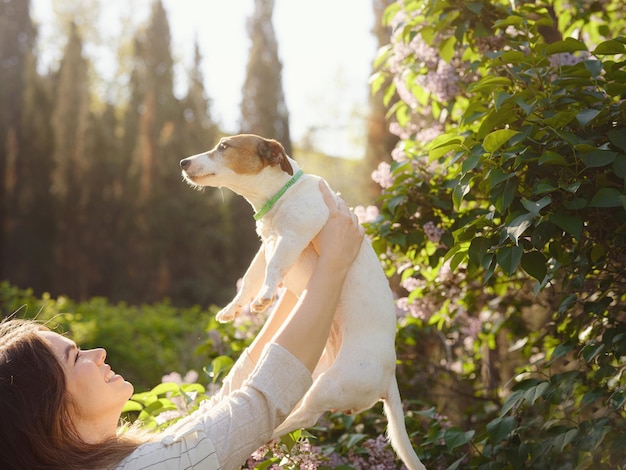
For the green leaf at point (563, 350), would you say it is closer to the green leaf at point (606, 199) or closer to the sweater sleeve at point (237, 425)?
the green leaf at point (606, 199)

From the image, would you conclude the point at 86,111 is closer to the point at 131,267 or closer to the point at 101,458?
the point at 131,267

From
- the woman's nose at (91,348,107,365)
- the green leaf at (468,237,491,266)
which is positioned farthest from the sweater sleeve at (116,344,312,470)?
the green leaf at (468,237,491,266)

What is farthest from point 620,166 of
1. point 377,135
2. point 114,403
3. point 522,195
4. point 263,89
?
point 263,89

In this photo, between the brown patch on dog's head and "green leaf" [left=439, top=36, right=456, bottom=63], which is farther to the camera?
"green leaf" [left=439, top=36, right=456, bottom=63]

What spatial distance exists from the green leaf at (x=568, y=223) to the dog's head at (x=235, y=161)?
0.81 m

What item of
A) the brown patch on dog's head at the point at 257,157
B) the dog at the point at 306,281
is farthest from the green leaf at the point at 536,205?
the brown patch on dog's head at the point at 257,157

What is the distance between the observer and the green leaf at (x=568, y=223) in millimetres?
1968

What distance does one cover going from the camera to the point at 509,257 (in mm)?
Result: 2064

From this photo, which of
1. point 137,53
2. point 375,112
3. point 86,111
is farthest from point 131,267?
point 375,112

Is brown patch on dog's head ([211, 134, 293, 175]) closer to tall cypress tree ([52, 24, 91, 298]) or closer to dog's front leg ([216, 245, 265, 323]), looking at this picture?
dog's front leg ([216, 245, 265, 323])

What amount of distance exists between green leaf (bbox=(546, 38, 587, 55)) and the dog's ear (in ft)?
3.14

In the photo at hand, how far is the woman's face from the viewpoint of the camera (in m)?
1.75

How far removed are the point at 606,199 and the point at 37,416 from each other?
5.34 ft

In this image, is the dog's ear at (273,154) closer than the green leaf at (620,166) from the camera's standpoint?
No
